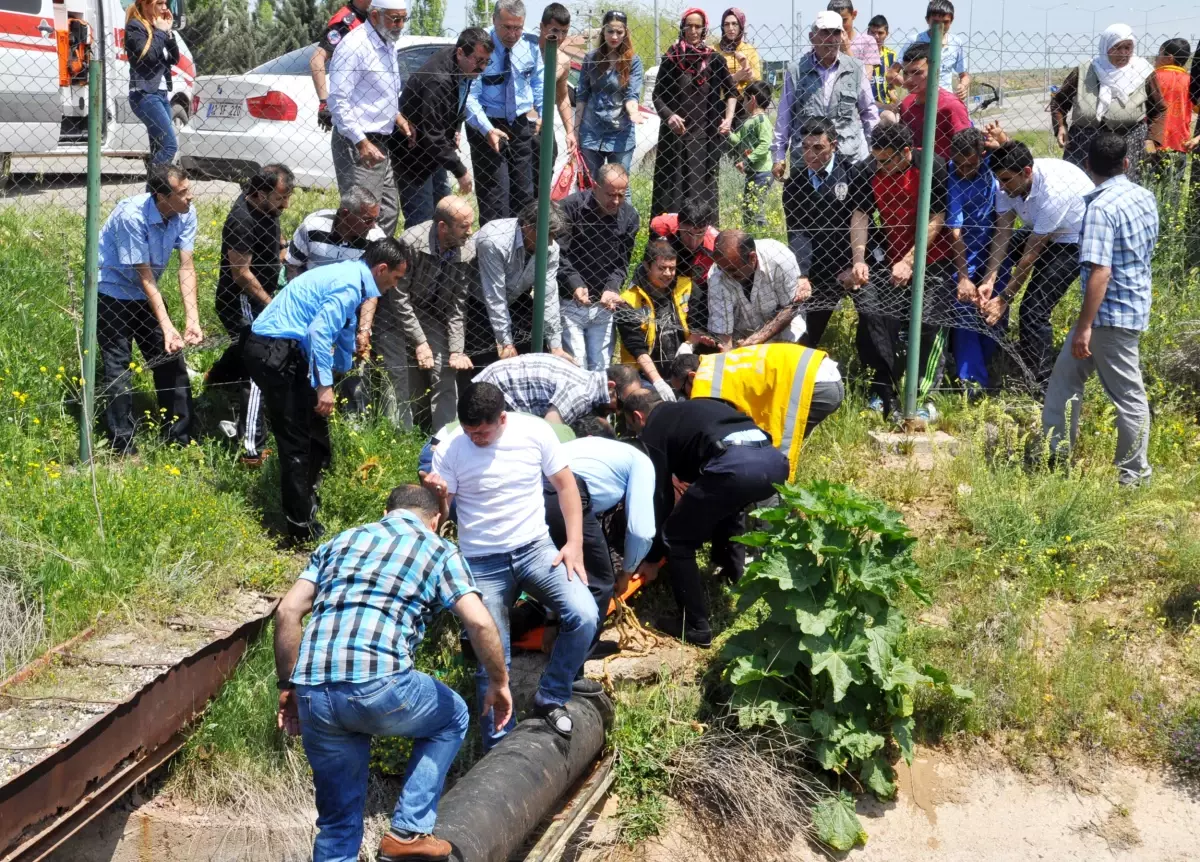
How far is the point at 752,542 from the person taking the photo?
19.1 ft

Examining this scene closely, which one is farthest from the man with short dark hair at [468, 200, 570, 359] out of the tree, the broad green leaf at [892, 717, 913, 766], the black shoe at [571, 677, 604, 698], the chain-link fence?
the tree

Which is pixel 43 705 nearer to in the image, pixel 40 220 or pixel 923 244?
pixel 40 220

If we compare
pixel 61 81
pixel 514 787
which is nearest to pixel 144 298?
pixel 61 81

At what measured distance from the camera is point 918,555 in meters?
7.10

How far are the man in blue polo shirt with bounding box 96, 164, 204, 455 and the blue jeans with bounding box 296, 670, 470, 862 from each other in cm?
320

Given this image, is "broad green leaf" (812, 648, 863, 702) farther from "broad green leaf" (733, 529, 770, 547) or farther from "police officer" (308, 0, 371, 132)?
"police officer" (308, 0, 371, 132)

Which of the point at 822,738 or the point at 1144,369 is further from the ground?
the point at 1144,369

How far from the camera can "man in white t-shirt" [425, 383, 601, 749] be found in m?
5.54

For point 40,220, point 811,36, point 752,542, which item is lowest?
point 752,542

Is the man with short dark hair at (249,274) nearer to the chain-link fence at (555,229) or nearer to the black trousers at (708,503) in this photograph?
the chain-link fence at (555,229)

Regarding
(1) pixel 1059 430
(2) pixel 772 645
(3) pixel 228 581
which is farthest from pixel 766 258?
(3) pixel 228 581

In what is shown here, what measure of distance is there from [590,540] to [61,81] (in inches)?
244

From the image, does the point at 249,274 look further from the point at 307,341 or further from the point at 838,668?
the point at 838,668

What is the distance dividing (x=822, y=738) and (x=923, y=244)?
10.6 ft
